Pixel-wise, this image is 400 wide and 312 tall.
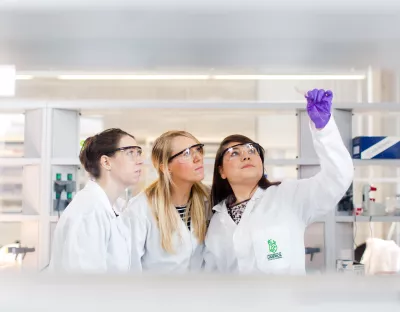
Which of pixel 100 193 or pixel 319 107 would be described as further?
pixel 100 193

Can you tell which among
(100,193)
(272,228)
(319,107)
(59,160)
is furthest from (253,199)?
(59,160)

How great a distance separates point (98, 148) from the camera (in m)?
1.89

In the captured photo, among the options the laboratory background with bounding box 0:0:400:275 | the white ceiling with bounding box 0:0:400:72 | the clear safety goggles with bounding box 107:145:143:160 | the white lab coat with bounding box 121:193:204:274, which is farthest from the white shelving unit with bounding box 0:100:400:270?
the white ceiling with bounding box 0:0:400:72

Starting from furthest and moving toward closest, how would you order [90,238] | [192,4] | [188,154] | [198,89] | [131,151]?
[198,89] < [131,151] < [188,154] < [90,238] < [192,4]

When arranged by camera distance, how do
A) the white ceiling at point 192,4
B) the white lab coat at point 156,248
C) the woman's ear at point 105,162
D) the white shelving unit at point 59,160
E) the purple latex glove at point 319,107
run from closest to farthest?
the white ceiling at point 192,4
the purple latex glove at point 319,107
the white lab coat at point 156,248
the woman's ear at point 105,162
the white shelving unit at point 59,160

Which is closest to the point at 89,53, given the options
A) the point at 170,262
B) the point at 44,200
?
the point at 170,262

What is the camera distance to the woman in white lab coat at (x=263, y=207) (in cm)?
151

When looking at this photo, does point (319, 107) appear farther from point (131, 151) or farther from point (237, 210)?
point (131, 151)

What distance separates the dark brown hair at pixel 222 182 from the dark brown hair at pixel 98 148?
0.41 m

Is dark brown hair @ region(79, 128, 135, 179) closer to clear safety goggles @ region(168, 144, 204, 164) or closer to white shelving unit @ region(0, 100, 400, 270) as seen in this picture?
clear safety goggles @ region(168, 144, 204, 164)

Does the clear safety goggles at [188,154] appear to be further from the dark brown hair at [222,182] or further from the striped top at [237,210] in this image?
the striped top at [237,210]

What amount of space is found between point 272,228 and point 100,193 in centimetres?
63

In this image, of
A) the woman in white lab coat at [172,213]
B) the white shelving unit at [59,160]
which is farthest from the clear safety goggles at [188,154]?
the white shelving unit at [59,160]

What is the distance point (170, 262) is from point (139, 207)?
0.79 feet
